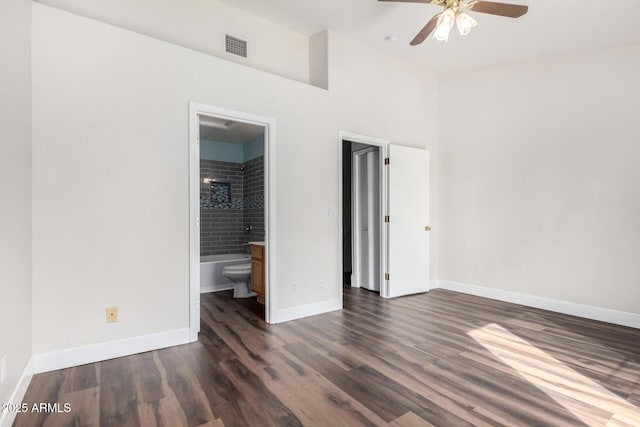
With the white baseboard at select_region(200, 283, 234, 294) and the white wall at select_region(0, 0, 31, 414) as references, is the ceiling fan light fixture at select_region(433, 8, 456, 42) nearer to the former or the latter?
the white wall at select_region(0, 0, 31, 414)

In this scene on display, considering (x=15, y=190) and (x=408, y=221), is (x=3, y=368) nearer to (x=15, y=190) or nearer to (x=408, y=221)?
(x=15, y=190)

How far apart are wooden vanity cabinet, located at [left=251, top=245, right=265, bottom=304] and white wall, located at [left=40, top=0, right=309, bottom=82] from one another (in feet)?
7.15

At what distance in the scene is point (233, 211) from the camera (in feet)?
21.3

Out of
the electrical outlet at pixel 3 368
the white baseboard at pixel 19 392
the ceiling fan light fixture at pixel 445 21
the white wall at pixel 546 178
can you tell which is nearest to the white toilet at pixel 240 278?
the white baseboard at pixel 19 392

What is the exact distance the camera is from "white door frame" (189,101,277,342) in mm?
3023

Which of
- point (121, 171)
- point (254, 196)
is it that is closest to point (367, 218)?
point (254, 196)

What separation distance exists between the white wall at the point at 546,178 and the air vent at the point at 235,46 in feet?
10.3

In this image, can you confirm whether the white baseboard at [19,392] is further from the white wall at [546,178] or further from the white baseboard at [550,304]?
the white wall at [546,178]

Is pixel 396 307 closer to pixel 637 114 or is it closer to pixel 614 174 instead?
pixel 614 174

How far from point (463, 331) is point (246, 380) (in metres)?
2.16

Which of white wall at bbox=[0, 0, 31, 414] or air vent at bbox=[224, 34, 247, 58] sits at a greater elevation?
air vent at bbox=[224, 34, 247, 58]

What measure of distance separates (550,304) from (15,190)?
527cm

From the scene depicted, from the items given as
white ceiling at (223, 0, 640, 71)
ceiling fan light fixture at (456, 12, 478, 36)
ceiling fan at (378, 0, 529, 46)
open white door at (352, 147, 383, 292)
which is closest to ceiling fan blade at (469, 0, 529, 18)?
ceiling fan at (378, 0, 529, 46)

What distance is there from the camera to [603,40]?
11.9ft
